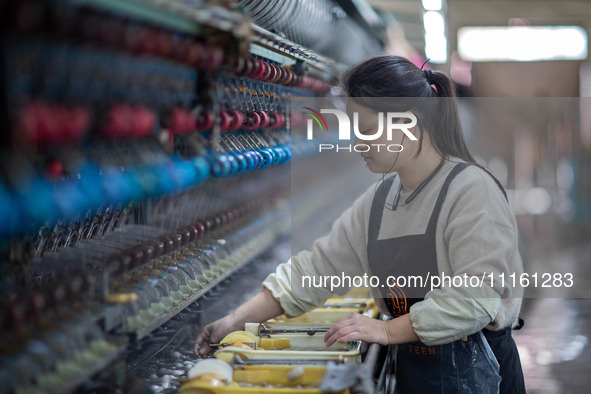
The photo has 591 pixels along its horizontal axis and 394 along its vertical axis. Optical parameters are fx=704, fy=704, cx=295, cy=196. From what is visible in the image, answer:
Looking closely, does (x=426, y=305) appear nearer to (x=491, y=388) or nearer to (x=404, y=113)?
(x=491, y=388)

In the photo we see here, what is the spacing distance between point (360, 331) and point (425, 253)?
0.33m

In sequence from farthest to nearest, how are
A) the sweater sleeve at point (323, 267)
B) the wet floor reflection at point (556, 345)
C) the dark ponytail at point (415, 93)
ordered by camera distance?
the wet floor reflection at point (556, 345)
the sweater sleeve at point (323, 267)
the dark ponytail at point (415, 93)

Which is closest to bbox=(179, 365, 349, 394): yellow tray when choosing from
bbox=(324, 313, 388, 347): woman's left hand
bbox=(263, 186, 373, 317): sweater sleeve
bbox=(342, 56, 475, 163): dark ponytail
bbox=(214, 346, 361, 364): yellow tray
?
bbox=(214, 346, 361, 364): yellow tray

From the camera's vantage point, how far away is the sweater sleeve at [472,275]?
74.5 inches

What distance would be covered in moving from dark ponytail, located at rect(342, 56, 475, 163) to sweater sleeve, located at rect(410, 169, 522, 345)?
21 centimetres

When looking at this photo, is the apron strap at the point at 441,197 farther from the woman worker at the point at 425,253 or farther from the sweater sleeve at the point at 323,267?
the sweater sleeve at the point at 323,267

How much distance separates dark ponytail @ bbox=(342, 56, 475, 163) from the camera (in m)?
2.00

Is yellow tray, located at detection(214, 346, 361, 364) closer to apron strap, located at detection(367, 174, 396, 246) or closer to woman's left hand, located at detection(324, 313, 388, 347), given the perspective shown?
woman's left hand, located at detection(324, 313, 388, 347)

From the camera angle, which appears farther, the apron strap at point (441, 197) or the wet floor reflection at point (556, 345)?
the wet floor reflection at point (556, 345)

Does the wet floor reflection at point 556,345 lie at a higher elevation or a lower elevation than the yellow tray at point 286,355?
lower

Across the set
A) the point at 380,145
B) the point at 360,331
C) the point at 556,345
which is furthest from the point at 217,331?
the point at 556,345

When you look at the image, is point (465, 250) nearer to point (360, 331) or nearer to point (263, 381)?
point (360, 331)

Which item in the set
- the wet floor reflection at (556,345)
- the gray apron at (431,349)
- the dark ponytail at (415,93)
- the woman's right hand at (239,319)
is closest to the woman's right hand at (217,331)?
the woman's right hand at (239,319)

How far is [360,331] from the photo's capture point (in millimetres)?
1937
